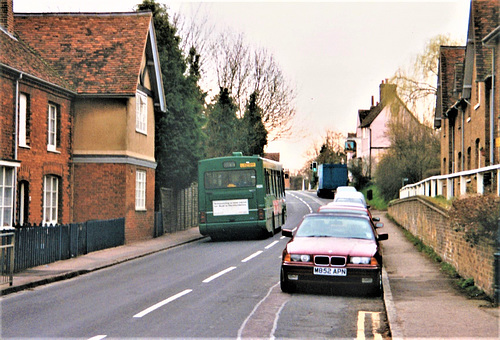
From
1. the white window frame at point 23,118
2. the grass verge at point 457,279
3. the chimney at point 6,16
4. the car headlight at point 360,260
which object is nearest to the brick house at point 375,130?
the grass verge at point 457,279

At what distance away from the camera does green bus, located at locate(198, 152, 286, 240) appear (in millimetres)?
24406

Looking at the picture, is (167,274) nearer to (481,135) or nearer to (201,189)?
(201,189)

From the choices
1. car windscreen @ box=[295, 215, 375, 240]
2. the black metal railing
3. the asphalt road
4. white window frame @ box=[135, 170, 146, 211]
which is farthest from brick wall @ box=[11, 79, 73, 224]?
car windscreen @ box=[295, 215, 375, 240]

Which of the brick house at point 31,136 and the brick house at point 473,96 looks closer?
the brick house at point 31,136

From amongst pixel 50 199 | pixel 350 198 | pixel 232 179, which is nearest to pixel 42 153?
pixel 50 199

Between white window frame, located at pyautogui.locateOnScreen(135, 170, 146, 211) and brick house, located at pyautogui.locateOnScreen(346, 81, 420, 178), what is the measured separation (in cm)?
1846

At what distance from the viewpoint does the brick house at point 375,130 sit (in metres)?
39.8

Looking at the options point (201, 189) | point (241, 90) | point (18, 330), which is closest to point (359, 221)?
point (18, 330)

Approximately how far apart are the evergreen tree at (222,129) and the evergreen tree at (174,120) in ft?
41.2

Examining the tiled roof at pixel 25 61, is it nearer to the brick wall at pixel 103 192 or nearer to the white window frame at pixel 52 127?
the white window frame at pixel 52 127

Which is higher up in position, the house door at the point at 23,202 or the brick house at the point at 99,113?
the brick house at the point at 99,113

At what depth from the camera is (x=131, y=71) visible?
24.8m

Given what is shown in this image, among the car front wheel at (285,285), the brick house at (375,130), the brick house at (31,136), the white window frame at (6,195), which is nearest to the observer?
the car front wheel at (285,285)

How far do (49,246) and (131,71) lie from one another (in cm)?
980
